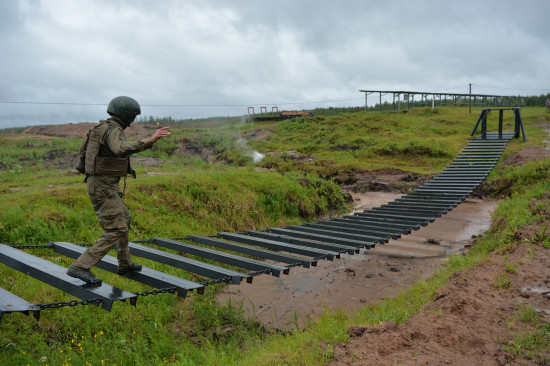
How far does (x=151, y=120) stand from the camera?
2944 cm

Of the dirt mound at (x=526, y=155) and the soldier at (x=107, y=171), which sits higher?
the soldier at (x=107, y=171)

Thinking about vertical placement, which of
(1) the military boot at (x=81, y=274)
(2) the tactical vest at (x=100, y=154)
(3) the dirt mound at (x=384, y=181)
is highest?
(2) the tactical vest at (x=100, y=154)

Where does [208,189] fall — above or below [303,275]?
above

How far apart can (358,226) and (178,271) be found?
335cm

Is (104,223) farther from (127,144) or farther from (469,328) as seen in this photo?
(469,328)

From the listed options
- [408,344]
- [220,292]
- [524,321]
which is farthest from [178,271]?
[524,321]

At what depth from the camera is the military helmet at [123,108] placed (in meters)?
3.80

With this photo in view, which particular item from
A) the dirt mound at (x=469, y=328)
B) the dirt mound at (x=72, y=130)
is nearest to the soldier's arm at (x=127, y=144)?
the dirt mound at (x=469, y=328)

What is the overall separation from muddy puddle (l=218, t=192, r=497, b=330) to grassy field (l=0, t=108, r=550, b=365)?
1.41 ft

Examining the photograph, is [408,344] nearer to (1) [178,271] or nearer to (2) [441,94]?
(1) [178,271]

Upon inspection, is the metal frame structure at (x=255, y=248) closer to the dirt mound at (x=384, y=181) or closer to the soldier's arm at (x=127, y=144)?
the soldier's arm at (x=127, y=144)

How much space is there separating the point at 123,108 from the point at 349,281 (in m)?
4.76

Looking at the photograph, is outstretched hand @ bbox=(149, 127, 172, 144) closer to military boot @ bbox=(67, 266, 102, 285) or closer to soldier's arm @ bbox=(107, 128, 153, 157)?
soldier's arm @ bbox=(107, 128, 153, 157)

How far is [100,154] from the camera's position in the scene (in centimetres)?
372
